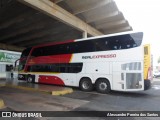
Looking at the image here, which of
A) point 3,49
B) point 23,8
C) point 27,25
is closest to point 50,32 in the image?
point 27,25

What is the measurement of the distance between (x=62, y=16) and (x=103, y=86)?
19.2 ft

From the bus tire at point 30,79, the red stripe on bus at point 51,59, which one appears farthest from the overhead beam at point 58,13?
the bus tire at point 30,79

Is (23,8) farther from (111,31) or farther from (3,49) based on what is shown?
(3,49)

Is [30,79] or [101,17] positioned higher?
[101,17]

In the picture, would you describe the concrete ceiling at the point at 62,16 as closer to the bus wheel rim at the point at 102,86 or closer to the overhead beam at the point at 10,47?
the bus wheel rim at the point at 102,86

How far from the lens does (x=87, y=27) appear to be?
16625 millimetres

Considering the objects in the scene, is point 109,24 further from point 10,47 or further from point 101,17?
point 10,47

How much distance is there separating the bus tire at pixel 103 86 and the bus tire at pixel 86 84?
24.3 inches

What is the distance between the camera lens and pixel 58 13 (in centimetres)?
1264

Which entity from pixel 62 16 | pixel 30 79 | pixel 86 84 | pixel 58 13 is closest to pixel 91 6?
pixel 62 16

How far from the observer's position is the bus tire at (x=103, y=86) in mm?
11559

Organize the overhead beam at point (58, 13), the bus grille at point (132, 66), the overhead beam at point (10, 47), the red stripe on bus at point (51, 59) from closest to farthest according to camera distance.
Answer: the bus grille at point (132, 66) < the overhead beam at point (58, 13) < the red stripe on bus at point (51, 59) < the overhead beam at point (10, 47)

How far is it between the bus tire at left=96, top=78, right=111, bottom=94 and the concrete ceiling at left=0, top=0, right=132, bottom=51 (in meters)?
5.21

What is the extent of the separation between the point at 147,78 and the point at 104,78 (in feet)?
8.90
